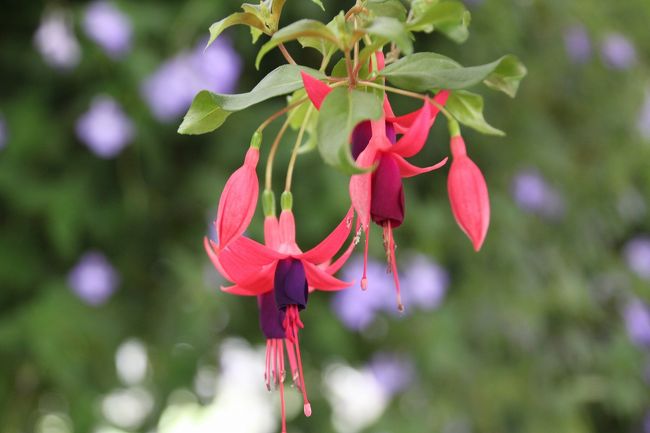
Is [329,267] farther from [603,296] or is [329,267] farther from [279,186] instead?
[603,296]

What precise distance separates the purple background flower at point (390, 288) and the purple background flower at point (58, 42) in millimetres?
536

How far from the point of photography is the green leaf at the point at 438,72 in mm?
366

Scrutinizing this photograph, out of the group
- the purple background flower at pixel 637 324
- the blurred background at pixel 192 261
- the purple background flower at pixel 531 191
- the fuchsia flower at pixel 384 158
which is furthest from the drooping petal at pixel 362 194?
the purple background flower at pixel 637 324

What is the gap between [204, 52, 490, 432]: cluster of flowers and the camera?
0.39 metres

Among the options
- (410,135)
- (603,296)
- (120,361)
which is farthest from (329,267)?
(603,296)

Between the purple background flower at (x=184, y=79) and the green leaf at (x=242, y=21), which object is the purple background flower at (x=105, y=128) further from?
the green leaf at (x=242, y=21)

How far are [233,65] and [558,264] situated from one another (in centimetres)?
77

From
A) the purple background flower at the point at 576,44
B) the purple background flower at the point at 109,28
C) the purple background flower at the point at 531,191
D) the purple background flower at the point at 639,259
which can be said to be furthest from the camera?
the purple background flower at the point at 639,259

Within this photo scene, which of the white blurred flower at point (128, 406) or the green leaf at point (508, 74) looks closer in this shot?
the green leaf at point (508, 74)

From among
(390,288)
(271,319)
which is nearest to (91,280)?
(390,288)

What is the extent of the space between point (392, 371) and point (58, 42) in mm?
738

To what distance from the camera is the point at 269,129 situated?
55.7 inches

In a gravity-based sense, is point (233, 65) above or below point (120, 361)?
above

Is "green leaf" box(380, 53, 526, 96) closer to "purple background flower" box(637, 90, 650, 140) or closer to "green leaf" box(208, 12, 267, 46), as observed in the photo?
"green leaf" box(208, 12, 267, 46)
